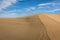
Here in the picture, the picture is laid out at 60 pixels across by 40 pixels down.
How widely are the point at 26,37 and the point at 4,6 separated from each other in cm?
42

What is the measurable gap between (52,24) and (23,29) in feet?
0.91

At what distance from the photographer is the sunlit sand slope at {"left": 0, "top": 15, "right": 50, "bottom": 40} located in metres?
1.14

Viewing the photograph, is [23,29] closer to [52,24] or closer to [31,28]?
[31,28]

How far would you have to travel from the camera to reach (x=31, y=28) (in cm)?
118

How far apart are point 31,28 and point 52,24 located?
203 mm

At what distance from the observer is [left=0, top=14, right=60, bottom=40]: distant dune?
113 cm

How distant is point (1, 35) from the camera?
3.80 ft

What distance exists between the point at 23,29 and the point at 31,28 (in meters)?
0.08

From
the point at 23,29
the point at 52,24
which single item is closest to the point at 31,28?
the point at 23,29

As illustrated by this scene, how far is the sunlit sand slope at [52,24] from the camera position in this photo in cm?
113

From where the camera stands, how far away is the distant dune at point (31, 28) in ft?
3.72

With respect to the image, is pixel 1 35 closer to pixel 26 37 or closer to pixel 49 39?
pixel 26 37

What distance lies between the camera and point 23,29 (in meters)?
1.18

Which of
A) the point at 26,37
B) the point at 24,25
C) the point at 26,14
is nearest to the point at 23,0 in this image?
the point at 26,14
